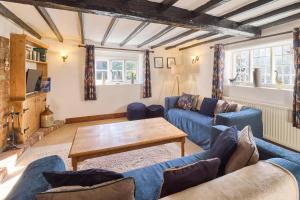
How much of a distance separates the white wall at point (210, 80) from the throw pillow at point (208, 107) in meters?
0.70

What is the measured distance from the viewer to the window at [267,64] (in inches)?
124

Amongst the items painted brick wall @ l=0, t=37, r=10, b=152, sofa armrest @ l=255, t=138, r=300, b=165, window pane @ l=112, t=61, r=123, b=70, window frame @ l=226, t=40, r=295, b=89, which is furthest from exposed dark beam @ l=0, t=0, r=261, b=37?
window pane @ l=112, t=61, r=123, b=70

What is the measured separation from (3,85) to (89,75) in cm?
214

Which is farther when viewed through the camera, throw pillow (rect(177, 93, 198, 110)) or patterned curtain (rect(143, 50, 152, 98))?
patterned curtain (rect(143, 50, 152, 98))

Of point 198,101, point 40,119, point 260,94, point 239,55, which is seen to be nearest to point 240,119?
point 260,94

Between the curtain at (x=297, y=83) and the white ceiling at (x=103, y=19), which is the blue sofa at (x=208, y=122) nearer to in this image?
the curtain at (x=297, y=83)

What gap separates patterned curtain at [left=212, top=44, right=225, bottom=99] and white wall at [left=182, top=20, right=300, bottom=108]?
184mm

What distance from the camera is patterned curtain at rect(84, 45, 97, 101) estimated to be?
4.68 meters

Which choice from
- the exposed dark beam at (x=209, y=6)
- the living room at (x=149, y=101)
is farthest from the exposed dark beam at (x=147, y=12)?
the exposed dark beam at (x=209, y=6)

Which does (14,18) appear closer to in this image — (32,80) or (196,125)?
(32,80)

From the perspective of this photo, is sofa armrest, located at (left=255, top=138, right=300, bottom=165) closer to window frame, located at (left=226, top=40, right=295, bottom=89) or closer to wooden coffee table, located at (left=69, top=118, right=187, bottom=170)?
wooden coffee table, located at (left=69, top=118, right=187, bottom=170)

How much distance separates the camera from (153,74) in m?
5.67

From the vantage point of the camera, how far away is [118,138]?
2344 mm

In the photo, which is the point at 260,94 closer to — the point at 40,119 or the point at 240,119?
the point at 240,119
